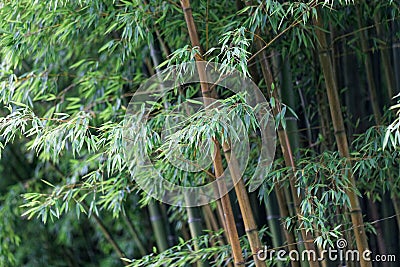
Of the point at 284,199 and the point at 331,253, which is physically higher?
the point at 284,199

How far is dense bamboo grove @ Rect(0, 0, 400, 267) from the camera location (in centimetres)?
239

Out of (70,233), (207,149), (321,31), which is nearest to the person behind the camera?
(207,149)

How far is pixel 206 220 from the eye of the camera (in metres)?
3.32

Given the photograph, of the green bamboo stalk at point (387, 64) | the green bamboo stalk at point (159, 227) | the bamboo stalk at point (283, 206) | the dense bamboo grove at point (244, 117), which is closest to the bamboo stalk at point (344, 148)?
the dense bamboo grove at point (244, 117)

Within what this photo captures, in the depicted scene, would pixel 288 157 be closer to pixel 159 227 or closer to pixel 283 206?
pixel 283 206

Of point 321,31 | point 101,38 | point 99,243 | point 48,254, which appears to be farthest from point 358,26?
point 48,254

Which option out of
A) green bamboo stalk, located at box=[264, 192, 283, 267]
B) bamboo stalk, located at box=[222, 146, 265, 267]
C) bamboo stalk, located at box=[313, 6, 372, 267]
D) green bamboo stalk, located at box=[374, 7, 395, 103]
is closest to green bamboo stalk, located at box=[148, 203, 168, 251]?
green bamboo stalk, located at box=[264, 192, 283, 267]

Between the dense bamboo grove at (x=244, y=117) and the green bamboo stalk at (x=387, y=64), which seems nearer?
the dense bamboo grove at (x=244, y=117)

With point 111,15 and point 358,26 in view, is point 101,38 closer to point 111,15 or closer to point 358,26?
point 111,15

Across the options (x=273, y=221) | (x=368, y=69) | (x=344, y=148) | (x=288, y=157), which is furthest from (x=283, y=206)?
(x=368, y=69)

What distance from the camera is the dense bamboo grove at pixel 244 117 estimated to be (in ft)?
7.84

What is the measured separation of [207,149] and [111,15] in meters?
0.86

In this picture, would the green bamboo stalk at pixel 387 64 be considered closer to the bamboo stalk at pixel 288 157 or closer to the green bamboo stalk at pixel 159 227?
the bamboo stalk at pixel 288 157

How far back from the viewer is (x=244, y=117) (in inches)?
83.9
